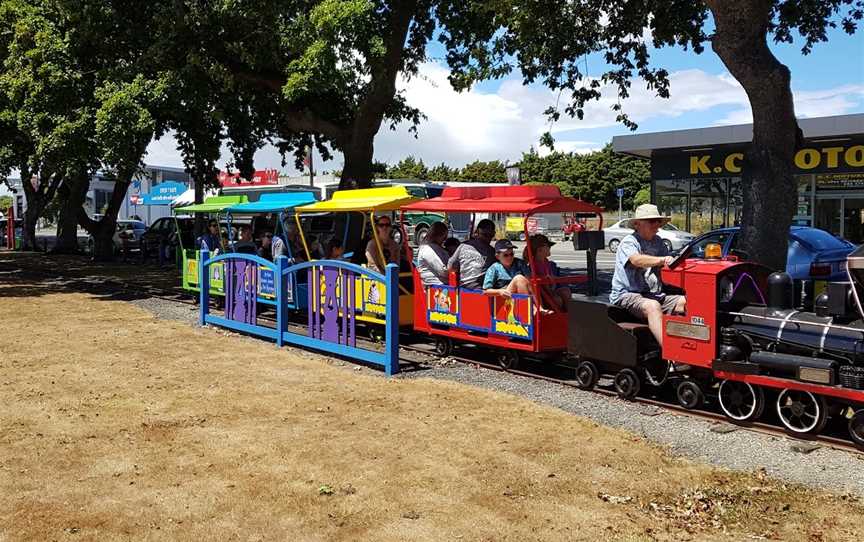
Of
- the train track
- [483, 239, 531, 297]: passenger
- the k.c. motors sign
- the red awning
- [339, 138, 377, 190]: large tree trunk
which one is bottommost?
the train track

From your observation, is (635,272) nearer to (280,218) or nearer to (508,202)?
(508,202)

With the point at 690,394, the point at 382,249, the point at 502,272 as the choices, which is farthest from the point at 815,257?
the point at 382,249

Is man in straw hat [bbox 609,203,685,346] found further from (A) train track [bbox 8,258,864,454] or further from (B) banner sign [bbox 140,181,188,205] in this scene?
(B) banner sign [bbox 140,181,188,205]

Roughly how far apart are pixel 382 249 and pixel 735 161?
62.9 feet

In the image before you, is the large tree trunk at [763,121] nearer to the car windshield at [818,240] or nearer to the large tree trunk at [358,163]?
the car windshield at [818,240]

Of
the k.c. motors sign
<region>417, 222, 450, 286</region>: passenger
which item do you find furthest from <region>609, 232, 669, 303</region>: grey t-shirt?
the k.c. motors sign

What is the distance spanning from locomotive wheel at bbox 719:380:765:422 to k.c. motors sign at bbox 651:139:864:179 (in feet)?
56.9

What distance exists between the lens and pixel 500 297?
952cm

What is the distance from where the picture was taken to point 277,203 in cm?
1433

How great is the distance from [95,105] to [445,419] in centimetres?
1314

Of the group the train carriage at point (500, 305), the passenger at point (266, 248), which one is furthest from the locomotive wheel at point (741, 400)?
the passenger at point (266, 248)

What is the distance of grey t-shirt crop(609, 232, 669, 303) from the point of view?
8.11 meters

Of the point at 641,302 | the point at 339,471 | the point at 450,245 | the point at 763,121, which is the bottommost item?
the point at 339,471

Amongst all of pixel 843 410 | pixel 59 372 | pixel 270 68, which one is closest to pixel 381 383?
pixel 59 372
